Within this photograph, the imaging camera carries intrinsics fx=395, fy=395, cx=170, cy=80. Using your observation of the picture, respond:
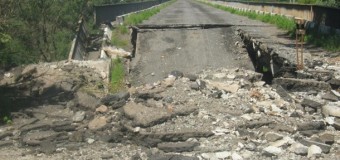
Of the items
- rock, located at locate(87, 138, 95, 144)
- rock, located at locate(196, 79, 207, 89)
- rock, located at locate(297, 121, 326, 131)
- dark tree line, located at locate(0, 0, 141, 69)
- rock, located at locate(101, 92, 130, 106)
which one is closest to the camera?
rock, located at locate(297, 121, 326, 131)

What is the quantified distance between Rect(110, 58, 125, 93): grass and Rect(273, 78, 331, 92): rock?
517cm

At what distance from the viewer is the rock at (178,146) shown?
8016mm

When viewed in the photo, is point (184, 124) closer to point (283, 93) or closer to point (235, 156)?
point (235, 156)

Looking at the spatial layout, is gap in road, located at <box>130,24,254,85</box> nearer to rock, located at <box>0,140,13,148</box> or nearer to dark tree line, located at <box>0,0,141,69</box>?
dark tree line, located at <box>0,0,141,69</box>

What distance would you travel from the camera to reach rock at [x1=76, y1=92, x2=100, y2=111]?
1059cm

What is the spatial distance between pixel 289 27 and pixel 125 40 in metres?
8.45

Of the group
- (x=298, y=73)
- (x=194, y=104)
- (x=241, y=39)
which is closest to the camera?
(x=194, y=104)

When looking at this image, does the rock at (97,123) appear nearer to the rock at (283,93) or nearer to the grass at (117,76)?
the grass at (117,76)

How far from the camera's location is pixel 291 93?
432 inches

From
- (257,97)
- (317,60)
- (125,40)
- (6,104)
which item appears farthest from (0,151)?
(125,40)

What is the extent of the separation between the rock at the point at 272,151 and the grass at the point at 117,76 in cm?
648

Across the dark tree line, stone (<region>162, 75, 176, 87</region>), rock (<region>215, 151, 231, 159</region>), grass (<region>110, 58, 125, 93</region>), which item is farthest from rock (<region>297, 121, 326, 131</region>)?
the dark tree line

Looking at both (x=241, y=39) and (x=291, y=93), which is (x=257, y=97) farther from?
(x=241, y=39)

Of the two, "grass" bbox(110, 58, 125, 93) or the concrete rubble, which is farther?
"grass" bbox(110, 58, 125, 93)
